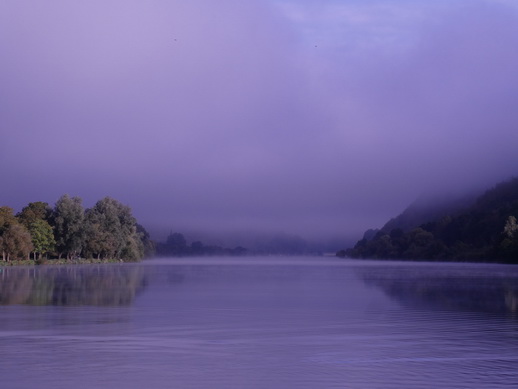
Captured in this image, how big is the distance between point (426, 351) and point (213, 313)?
852 cm

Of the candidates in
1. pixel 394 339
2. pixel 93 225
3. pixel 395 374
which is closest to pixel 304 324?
pixel 394 339

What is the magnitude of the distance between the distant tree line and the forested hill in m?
60.0

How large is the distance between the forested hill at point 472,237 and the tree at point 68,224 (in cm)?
6438

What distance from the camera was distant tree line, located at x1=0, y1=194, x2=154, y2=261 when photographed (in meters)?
83.9

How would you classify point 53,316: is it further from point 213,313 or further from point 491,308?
point 491,308

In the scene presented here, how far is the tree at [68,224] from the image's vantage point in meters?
Result: 98.8

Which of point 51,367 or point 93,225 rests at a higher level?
point 93,225

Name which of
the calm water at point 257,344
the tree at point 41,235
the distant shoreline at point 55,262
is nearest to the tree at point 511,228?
the distant shoreline at point 55,262

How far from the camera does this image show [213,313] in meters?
20.4

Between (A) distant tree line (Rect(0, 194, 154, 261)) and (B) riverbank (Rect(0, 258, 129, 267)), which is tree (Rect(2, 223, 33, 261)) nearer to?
(A) distant tree line (Rect(0, 194, 154, 261))

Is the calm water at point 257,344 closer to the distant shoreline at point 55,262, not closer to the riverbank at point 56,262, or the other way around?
the distant shoreline at point 55,262

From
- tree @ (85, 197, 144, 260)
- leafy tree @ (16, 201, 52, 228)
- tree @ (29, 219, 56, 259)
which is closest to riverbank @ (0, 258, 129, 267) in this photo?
tree @ (85, 197, 144, 260)

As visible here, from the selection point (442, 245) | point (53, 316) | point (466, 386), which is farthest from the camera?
point (442, 245)

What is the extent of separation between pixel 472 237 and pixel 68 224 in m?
82.5
